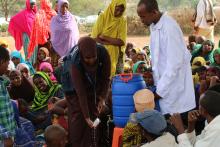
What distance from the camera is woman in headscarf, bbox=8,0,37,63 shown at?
32.9 feet

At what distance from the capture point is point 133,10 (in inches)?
1731

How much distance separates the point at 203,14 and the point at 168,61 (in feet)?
21.9

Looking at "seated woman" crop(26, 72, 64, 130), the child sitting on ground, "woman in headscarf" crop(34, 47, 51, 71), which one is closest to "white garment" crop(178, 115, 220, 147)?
the child sitting on ground

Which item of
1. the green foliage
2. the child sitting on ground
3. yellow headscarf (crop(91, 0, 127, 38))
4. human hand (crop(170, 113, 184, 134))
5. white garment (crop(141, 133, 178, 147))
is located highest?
yellow headscarf (crop(91, 0, 127, 38))

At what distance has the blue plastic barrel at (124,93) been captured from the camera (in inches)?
193

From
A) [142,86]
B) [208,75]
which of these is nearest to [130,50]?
[208,75]

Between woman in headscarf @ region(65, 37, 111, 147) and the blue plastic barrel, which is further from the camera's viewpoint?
the blue plastic barrel

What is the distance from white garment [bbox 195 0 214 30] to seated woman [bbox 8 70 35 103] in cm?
512

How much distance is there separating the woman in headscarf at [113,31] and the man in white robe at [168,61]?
92.2 inches

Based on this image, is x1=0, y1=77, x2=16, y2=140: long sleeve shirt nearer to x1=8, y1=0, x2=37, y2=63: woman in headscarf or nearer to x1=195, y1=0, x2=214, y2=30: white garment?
x1=8, y1=0, x2=37, y2=63: woman in headscarf

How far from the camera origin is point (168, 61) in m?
4.14

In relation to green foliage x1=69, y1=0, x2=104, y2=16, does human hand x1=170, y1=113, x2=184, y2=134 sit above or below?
above

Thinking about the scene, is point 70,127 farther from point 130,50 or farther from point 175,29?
point 130,50

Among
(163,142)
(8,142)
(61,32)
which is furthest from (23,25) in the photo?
(163,142)
